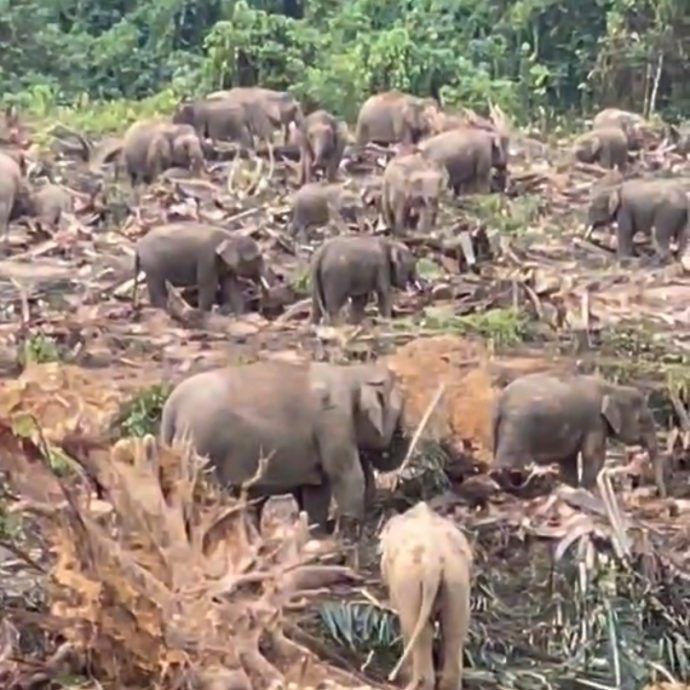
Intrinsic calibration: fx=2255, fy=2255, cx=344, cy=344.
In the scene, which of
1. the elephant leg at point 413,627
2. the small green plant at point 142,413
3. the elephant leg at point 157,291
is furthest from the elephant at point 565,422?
the elephant leg at point 157,291

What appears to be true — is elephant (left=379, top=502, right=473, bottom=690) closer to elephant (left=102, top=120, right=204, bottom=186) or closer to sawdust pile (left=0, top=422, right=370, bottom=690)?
sawdust pile (left=0, top=422, right=370, bottom=690)

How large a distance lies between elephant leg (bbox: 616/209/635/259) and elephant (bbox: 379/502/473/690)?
6.17m

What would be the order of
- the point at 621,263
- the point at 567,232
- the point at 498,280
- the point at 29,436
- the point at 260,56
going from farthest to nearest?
the point at 260,56, the point at 567,232, the point at 621,263, the point at 498,280, the point at 29,436

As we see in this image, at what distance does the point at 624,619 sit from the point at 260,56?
1281 cm

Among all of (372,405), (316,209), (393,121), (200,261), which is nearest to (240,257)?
(200,261)

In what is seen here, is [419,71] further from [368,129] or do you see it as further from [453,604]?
[453,604]

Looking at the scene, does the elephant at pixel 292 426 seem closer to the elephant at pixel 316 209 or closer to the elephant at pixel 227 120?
the elephant at pixel 316 209

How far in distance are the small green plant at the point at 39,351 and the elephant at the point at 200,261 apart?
0.71 metres

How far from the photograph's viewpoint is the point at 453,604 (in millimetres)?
5211

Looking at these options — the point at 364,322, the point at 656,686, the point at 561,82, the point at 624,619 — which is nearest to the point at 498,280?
the point at 364,322

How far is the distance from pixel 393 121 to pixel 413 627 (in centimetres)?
1034

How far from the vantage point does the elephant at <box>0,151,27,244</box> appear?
1116cm

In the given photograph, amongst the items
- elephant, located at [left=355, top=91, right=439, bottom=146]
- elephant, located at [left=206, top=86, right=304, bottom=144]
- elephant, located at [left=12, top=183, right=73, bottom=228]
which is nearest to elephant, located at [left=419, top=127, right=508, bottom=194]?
elephant, located at [left=355, top=91, right=439, bottom=146]

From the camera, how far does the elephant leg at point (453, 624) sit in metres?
5.20
